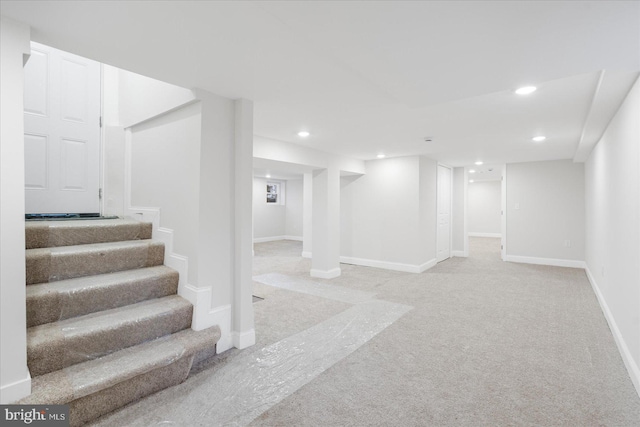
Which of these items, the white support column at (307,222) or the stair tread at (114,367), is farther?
the white support column at (307,222)

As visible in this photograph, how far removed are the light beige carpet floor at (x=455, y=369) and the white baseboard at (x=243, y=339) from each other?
72 millimetres

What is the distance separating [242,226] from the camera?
2.64 meters

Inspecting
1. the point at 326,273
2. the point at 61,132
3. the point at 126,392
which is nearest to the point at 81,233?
the point at 61,132

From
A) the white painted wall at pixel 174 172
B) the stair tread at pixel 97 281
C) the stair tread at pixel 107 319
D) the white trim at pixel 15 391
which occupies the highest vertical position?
the white painted wall at pixel 174 172

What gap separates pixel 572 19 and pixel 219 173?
2.36 meters

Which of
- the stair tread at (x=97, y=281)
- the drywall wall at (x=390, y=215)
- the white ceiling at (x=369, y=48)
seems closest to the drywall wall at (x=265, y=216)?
the drywall wall at (x=390, y=215)

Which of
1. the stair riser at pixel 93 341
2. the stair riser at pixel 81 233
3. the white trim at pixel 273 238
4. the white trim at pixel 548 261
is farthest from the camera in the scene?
the white trim at pixel 273 238

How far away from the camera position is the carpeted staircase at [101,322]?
1.74 m

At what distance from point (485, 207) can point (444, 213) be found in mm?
5472

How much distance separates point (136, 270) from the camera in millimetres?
2625

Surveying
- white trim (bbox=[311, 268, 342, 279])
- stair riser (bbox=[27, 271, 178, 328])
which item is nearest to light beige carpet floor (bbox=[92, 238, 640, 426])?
stair riser (bbox=[27, 271, 178, 328])

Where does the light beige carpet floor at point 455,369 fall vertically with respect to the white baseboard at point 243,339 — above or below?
below

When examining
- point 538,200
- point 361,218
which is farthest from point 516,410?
point 538,200

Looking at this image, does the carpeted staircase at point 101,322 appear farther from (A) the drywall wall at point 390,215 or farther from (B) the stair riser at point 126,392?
(A) the drywall wall at point 390,215
